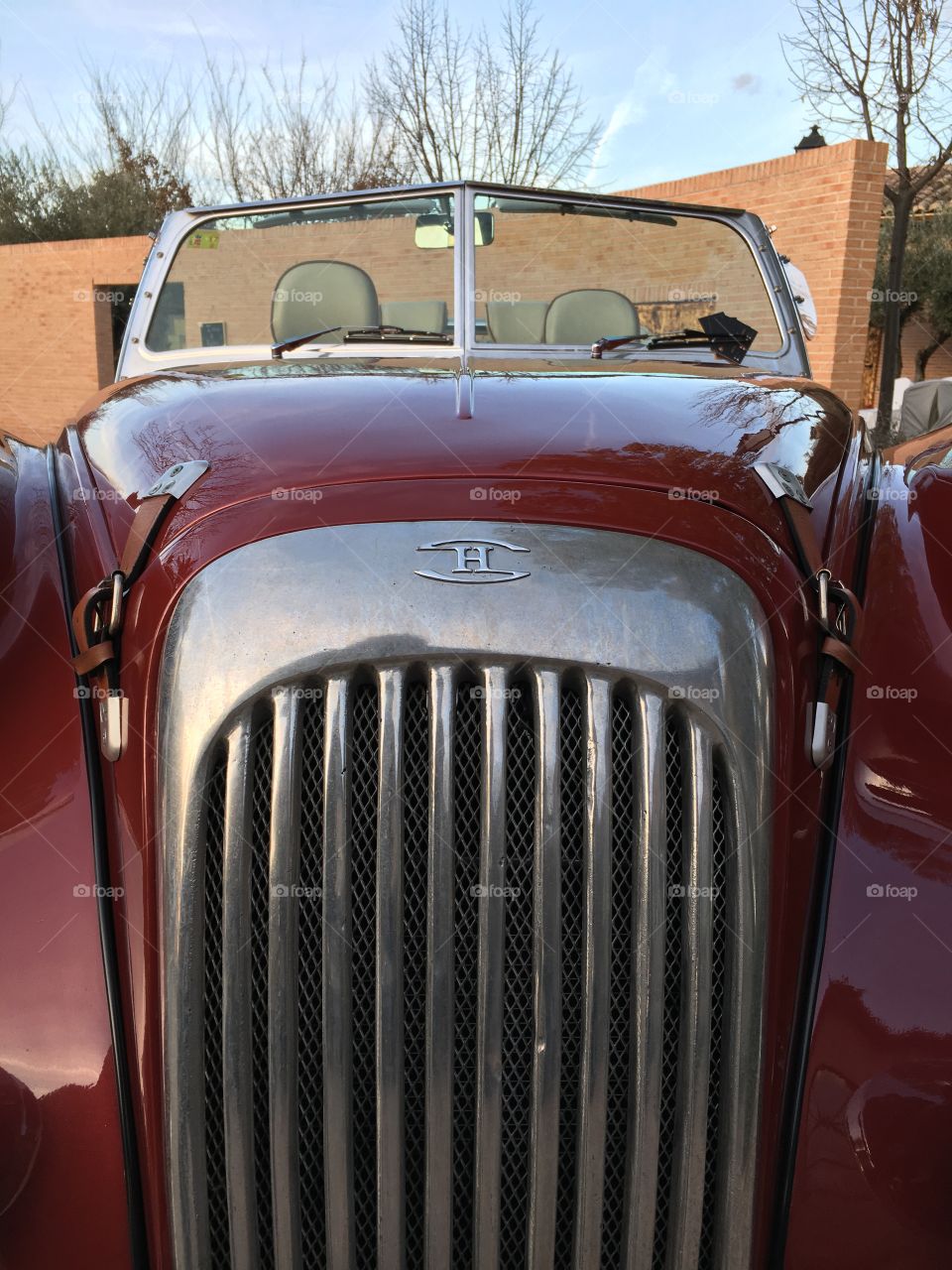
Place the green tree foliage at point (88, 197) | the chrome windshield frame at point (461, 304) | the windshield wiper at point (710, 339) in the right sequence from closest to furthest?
the chrome windshield frame at point (461, 304)
the windshield wiper at point (710, 339)
the green tree foliage at point (88, 197)

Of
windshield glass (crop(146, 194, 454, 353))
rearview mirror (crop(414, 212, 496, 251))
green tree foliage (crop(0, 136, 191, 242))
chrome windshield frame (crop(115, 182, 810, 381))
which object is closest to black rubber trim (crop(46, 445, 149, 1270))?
chrome windshield frame (crop(115, 182, 810, 381))

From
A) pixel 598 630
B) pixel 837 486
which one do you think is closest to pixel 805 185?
pixel 837 486

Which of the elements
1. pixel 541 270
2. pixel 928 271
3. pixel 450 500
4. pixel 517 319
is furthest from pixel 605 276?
pixel 928 271

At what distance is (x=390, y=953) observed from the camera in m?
1.24

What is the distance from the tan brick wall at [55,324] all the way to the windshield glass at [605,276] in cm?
1404

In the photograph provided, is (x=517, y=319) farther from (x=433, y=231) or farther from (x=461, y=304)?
(x=433, y=231)

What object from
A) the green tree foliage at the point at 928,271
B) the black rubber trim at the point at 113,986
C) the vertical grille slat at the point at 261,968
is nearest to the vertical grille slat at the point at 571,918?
the vertical grille slat at the point at 261,968

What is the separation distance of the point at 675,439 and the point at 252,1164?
110cm

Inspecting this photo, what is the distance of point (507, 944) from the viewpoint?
4.18 ft

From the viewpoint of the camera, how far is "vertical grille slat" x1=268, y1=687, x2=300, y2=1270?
1236 millimetres

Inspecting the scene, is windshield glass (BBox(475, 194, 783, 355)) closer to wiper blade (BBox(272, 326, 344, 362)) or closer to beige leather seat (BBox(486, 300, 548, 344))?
beige leather seat (BBox(486, 300, 548, 344))

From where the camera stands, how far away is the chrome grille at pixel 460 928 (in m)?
1.24

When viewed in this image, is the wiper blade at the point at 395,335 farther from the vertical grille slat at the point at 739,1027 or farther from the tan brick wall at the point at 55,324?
the tan brick wall at the point at 55,324

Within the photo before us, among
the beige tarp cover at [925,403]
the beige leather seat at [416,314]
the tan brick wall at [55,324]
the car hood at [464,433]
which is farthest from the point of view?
the tan brick wall at [55,324]
